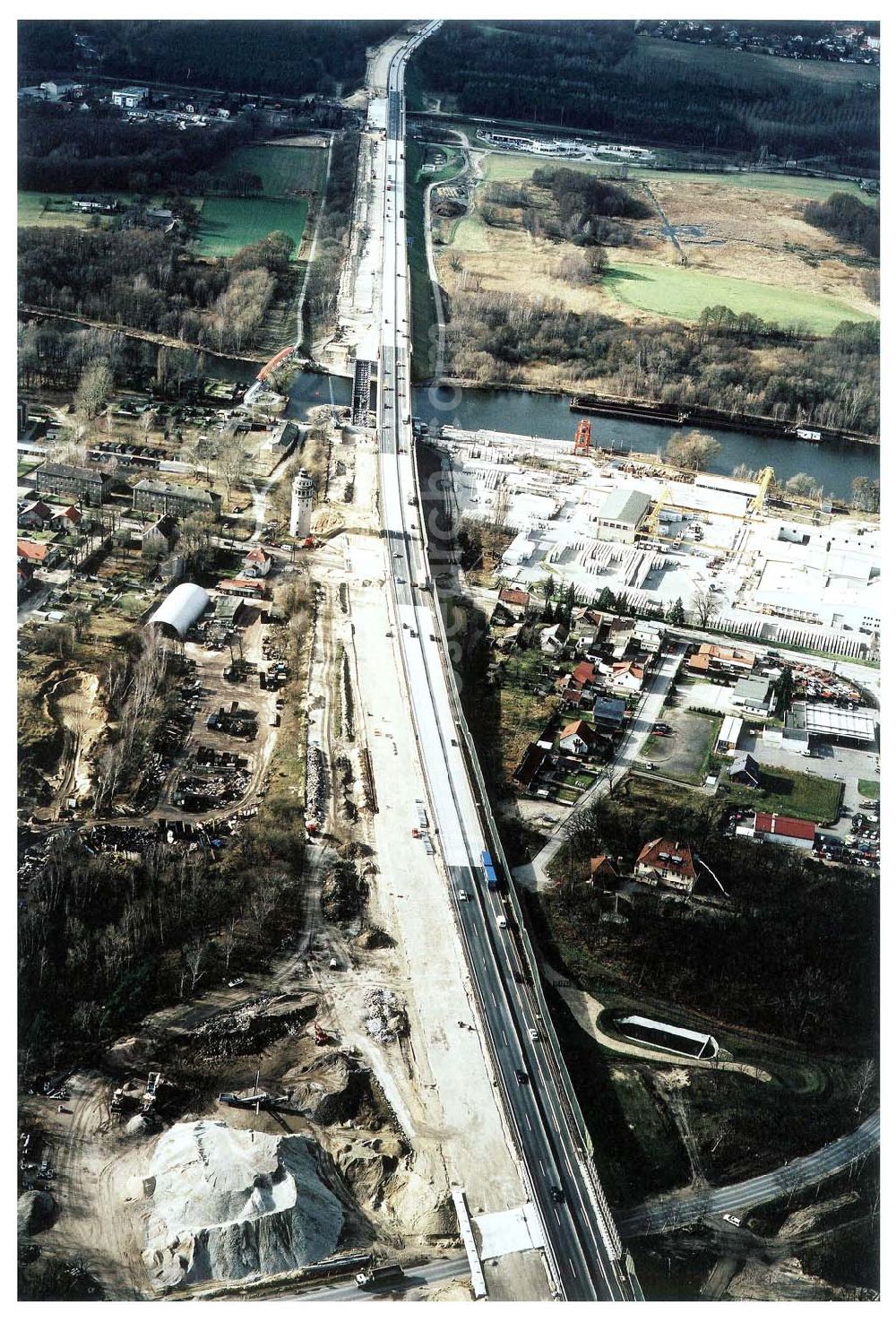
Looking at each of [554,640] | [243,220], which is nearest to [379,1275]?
[554,640]

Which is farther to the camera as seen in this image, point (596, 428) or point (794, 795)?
point (596, 428)

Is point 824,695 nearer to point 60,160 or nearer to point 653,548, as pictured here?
point 653,548

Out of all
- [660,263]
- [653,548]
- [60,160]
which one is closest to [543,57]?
[660,263]

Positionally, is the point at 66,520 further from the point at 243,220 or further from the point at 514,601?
the point at 243,220

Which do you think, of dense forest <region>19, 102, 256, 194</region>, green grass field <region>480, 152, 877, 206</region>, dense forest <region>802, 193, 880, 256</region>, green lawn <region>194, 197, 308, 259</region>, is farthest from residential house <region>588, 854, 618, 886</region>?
green grass field <region>480, 152, 877, 206</region>

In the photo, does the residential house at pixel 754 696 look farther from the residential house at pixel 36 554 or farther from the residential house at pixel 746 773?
the residential house at pixel 36 554

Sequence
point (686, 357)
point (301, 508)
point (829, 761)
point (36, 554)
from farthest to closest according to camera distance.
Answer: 1. point (686, 357)
2. point (301, 508)
3. point (36, 554)
4. point (829, 761)

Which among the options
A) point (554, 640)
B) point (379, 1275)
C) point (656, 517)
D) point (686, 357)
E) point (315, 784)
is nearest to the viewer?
point (379, 1275)

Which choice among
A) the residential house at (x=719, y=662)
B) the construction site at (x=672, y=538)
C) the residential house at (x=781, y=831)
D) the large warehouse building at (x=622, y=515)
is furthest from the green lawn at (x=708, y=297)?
the residential house at (x=781, y=831)
